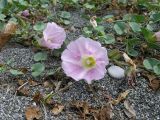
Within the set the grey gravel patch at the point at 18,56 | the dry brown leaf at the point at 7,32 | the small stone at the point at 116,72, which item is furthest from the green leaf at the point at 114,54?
the dry brown leaf at the point at 7,32

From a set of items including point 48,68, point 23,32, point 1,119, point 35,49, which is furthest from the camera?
point 23,32

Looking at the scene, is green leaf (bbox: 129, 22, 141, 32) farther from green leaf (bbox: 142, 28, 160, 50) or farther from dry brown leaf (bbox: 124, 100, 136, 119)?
dry brown leaf (bbox: 124, 100, 136, 119)

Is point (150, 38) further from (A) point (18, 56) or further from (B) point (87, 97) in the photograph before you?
(A) point (18, 56)

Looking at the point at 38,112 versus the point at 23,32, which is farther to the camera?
the point at 23,32

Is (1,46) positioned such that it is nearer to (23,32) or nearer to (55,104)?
(23,32)

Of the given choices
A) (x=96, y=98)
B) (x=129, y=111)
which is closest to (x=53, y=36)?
(x=96, y=98)

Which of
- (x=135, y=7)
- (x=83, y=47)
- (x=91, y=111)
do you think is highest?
(x=83, y=47)

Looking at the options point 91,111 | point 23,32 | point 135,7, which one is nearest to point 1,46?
point 23,32
